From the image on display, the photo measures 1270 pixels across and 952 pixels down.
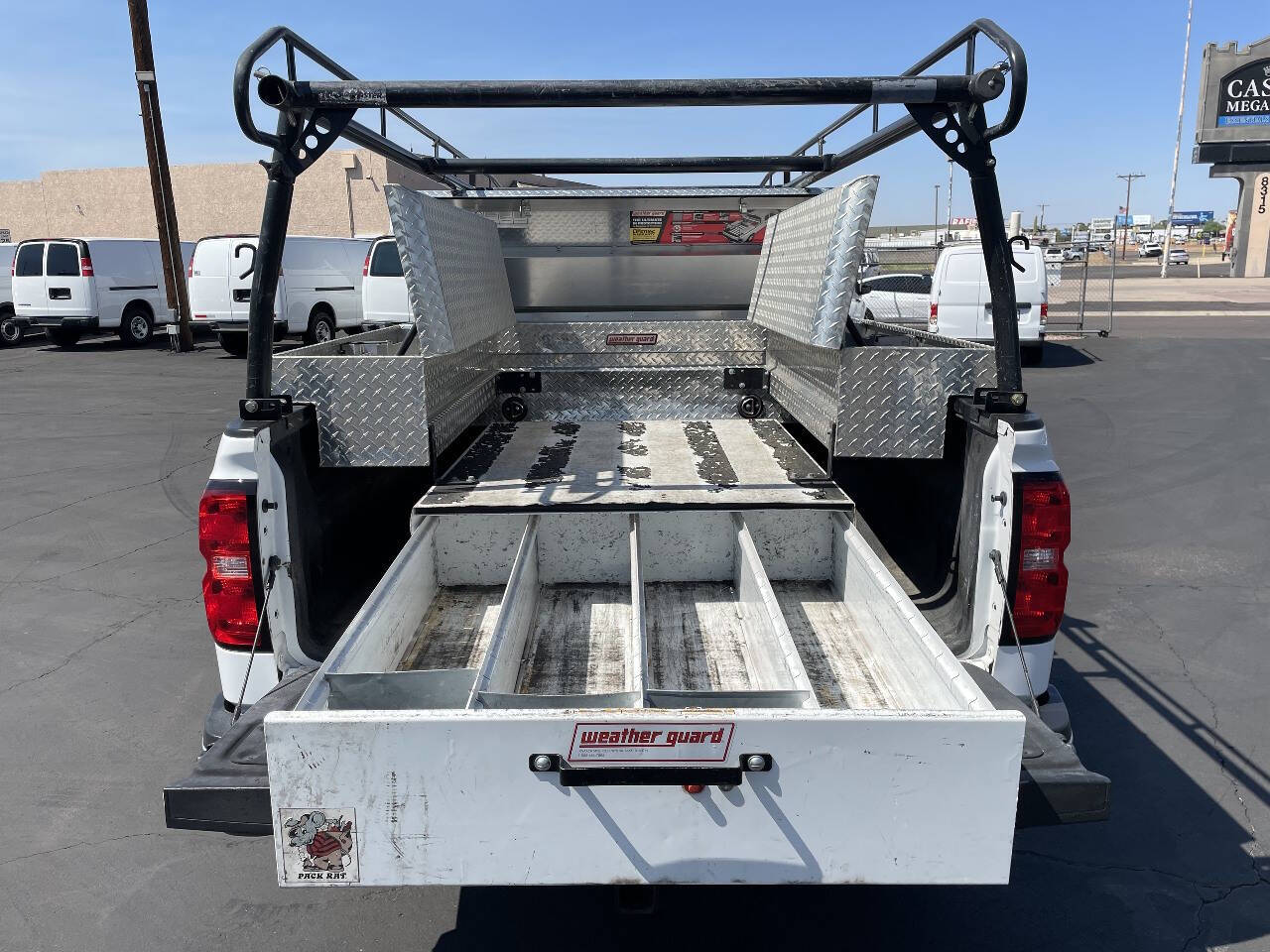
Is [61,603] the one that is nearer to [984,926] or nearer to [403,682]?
[403,682]

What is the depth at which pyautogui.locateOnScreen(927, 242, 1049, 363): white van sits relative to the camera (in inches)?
642

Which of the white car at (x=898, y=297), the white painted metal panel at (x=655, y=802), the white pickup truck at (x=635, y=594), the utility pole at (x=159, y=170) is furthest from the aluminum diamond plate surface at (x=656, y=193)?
the utility pole at (x=159, y=170)

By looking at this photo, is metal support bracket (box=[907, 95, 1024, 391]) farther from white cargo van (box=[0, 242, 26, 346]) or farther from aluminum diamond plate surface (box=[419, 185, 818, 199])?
white cargo van (box=[0, 242, 26, 346])

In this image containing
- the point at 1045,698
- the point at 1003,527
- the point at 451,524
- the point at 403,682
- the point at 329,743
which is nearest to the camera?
the point at 329,743

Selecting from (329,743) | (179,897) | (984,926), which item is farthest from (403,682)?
(984,926)

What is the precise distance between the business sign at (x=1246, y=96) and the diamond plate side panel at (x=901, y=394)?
5304 centimetres

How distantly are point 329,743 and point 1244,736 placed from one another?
→ 414cm

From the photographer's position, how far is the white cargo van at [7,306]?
2177 centimetres

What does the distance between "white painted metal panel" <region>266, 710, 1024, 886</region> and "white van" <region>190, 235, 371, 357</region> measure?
17.3 m

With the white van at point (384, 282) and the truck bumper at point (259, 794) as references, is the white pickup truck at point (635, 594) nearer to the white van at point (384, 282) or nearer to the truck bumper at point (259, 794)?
the truck bumper at point (259, 794)

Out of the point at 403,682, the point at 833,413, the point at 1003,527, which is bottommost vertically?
the point at 403,682

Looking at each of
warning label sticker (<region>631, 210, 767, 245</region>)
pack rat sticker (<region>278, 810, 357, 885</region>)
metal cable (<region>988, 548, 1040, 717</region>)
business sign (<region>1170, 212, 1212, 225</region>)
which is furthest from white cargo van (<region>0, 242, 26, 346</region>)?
business sign (<region>1170, 212, 1212, 225</region>)

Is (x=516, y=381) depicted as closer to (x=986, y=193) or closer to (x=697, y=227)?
(x=697, y=227)

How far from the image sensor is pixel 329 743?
78.0 inches
